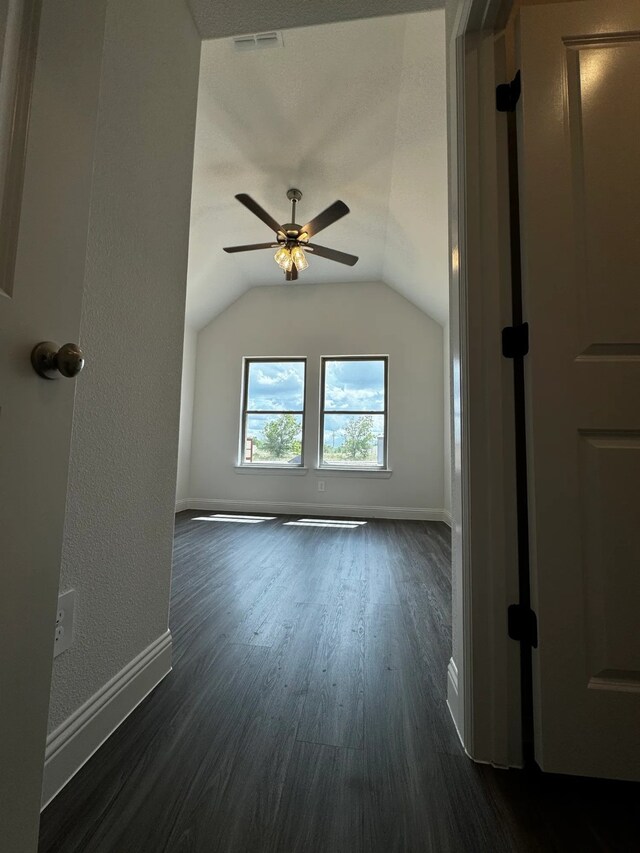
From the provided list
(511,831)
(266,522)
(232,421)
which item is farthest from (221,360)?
(511,831)

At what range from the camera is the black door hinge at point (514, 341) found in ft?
3.14

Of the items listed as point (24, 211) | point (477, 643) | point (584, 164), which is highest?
point (584, 164)

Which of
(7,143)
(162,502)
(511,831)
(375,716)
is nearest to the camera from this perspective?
(7,143)

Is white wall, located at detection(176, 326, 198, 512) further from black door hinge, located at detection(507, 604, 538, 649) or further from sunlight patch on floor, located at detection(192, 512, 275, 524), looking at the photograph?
black door hinge, located at detection(507, 604, 538, 649)

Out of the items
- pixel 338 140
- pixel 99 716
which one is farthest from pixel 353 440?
pixel 99 716

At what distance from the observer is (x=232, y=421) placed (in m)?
5.09

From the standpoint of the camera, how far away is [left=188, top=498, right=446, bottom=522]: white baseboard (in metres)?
4.57

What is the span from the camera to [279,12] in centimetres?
145

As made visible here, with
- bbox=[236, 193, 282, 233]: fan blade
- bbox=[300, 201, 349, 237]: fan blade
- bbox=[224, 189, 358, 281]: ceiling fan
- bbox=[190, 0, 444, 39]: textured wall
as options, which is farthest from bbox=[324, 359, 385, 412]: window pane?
bbox=[190, 0, 444, 39]: textured wall

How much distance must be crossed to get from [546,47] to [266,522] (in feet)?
13.3

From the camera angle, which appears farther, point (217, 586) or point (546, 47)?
point (217, 586)

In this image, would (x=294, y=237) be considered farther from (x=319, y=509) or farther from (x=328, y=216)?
(x=319, y=509)

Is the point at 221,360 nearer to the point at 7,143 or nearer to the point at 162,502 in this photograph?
the point at 162,502

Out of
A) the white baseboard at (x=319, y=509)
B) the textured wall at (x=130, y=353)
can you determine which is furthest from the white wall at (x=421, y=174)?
the white baseboard at (x=319, y=509)
